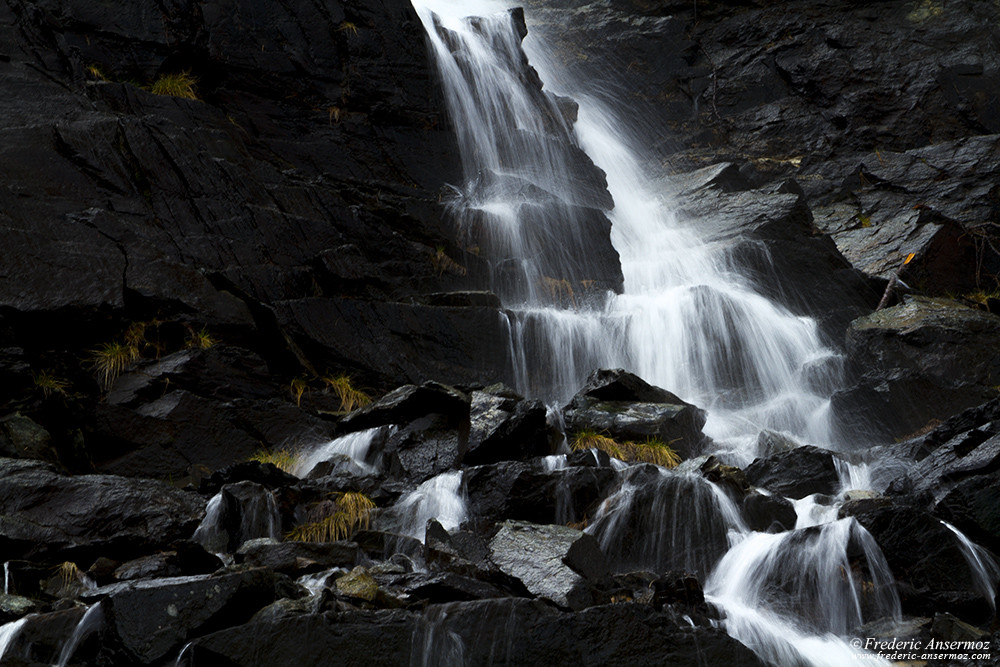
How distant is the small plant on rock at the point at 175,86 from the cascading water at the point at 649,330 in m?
5.06

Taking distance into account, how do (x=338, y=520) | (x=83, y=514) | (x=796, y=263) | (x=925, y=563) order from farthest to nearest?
(x=796, y=263), (x=338, y=520), (x=83, y=514), (x=925, y=563)

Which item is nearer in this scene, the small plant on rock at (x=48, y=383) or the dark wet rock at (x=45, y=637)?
the dark wet rock at (x=45, y=637)

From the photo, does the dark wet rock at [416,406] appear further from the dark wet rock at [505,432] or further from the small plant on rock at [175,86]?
the small plant on rock at [175,86]

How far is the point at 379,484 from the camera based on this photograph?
333 inches

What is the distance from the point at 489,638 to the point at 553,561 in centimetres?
125

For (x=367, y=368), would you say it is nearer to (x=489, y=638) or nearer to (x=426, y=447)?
(x=426, y=447)

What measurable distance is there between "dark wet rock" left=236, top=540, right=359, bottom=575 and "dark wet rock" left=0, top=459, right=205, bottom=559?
0.92 metres

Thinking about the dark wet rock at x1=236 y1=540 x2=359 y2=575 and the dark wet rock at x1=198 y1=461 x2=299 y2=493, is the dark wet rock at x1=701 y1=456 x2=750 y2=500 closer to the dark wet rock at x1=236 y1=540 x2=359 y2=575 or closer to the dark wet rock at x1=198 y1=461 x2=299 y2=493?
the dark wet rock at x1=236 y1=540 x2=359 y2=575

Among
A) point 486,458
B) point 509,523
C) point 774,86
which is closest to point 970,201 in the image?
point 774,86

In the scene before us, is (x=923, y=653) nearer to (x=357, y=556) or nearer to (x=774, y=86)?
(x=357, y=556)

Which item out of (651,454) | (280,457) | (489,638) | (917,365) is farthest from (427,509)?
(917,365)

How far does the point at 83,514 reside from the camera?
6758 millimetres

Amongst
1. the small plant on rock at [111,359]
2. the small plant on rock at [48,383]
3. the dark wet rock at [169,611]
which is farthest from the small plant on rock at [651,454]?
the small plant on rock at [48,383]

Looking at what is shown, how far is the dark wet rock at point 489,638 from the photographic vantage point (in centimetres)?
481
